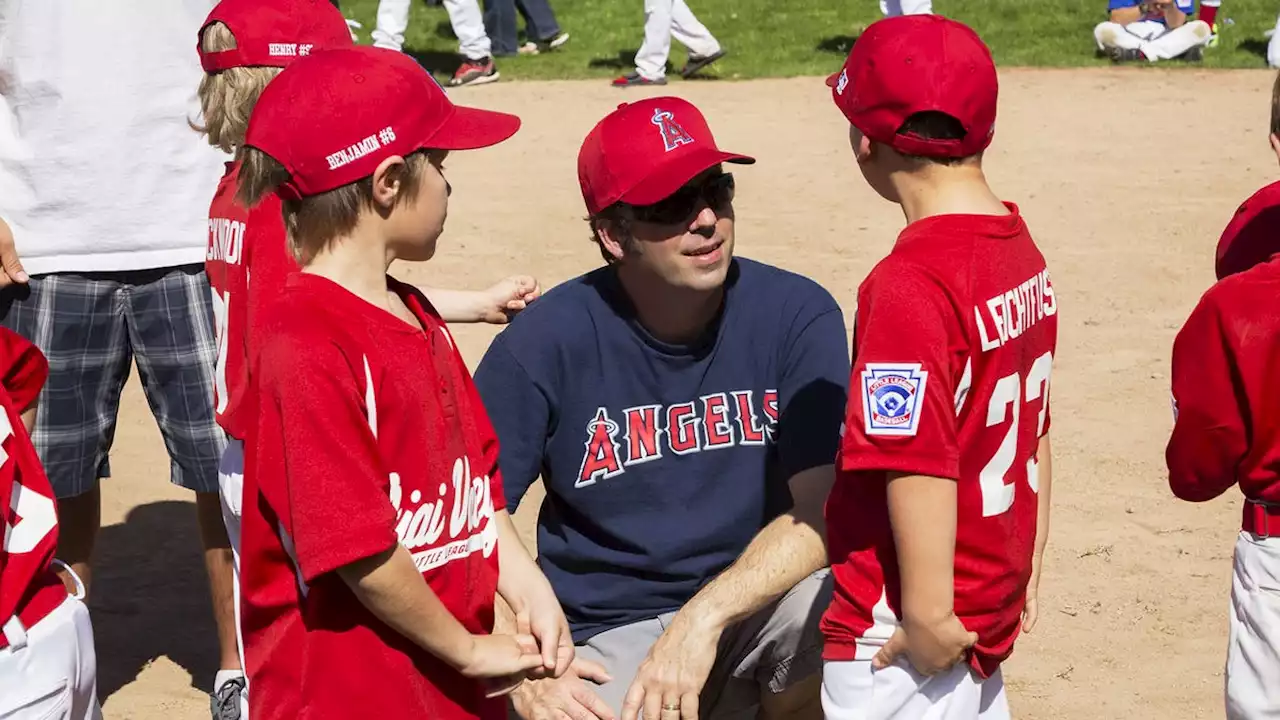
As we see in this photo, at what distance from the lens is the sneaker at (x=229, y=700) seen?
4199 mm

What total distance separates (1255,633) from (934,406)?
2.97 ft

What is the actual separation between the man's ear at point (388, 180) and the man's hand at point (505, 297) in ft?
3.61

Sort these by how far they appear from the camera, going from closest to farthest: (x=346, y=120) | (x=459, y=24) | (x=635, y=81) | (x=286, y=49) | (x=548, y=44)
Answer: (x=346, y=120)
(x=286, y=49)
(x=635, y=81)
(x=459, y=24)
(x=548, y=44)

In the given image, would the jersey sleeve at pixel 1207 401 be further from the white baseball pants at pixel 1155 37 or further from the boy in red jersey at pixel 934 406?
the white baseball pants at pixel 1155 37

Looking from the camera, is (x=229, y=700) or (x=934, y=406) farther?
(x=229, y=700)

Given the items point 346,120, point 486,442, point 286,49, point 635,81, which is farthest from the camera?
point 635,81

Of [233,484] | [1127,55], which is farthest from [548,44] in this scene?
[233,484]

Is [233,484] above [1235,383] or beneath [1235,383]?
beneath

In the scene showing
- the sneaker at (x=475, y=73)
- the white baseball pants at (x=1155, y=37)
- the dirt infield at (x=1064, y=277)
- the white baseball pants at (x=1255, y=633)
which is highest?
the white baseball pants at (x=1255, y=633)

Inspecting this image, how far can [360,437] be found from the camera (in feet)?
8.05

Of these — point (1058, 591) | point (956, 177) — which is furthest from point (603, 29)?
point (956, 177)

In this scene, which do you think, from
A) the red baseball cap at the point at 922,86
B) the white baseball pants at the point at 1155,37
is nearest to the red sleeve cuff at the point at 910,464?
the red baseball cap at the point at 922,86

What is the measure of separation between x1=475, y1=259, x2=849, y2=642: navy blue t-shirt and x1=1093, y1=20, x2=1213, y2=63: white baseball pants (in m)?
10.3

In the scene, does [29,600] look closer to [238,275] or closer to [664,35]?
[238,275]
